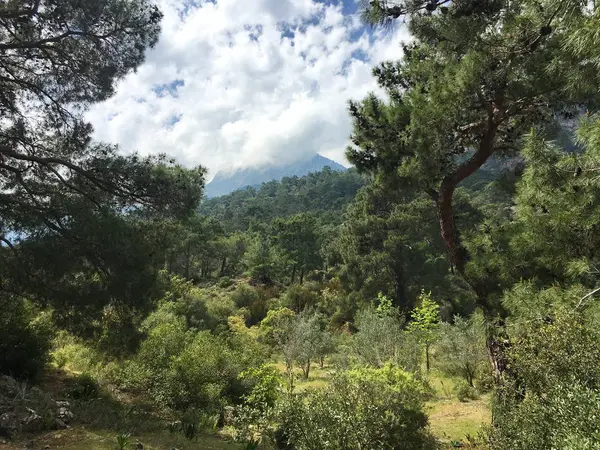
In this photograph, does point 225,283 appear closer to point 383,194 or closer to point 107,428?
point 107,428

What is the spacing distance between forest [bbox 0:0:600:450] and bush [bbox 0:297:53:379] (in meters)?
0.05

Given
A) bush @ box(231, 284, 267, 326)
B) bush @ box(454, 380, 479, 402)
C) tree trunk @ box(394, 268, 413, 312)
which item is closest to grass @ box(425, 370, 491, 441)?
bush @ box(454, 380, 479, 402)

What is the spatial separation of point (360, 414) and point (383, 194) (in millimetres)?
4769

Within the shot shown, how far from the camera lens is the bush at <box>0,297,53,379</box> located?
30.0ft

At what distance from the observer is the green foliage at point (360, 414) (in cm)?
527

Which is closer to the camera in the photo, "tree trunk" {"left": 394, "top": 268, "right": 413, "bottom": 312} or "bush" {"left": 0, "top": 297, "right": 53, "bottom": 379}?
"bush" {"left": 0, "top": 297, "right": 53, "bottom": 379}

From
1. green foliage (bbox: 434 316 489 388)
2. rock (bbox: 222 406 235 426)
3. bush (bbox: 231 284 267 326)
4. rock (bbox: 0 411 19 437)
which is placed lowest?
rock (bbox: 222 406 235 426)

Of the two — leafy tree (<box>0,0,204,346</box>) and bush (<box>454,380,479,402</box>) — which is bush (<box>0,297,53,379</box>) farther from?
bush (<box>454,380,479,402</box>)

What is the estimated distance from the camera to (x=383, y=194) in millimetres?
8750

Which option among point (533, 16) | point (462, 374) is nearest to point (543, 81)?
point (533, 16)

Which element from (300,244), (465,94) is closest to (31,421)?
(465,94)

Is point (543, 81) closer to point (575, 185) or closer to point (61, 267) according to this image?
point (575, 185)

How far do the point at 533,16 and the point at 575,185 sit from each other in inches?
88.6

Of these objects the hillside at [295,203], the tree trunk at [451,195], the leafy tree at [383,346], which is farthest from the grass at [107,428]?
the hillside at [295,203]
